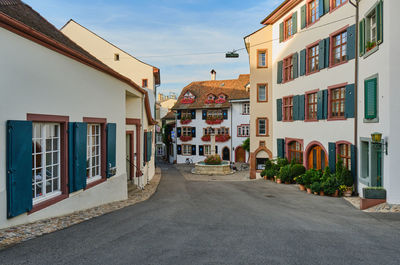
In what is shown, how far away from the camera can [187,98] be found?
135 ft

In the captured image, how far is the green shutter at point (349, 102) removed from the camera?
13.0m

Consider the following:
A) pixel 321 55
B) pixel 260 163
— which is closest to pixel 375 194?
pixel 321 55

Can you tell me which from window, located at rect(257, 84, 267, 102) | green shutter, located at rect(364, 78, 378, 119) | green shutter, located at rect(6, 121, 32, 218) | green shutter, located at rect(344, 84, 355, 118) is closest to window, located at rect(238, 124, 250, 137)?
window, located at rect(257, 84, 267, 102)

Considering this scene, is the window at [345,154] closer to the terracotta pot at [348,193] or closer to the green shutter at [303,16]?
the terracotta pot at [348,193]

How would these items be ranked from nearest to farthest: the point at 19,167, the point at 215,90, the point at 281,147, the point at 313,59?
the point at 19,167
the point at 313,59
the point at 281,147
the point at 215,90

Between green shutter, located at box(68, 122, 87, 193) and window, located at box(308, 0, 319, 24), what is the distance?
13.9 m

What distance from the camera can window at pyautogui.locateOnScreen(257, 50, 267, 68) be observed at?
74.0 ft

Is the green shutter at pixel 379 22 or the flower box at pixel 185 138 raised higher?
the green shutter at pixel 379 22

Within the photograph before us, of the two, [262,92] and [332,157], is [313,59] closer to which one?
[332,157]

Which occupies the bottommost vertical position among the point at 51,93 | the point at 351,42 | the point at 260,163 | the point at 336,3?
the point at 260,163

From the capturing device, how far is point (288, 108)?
1933cm

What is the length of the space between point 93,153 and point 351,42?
37.2ft

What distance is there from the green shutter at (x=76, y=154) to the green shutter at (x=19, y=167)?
5.68ft

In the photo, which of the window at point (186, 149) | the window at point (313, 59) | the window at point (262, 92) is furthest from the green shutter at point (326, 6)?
the window at point (186, 149)
